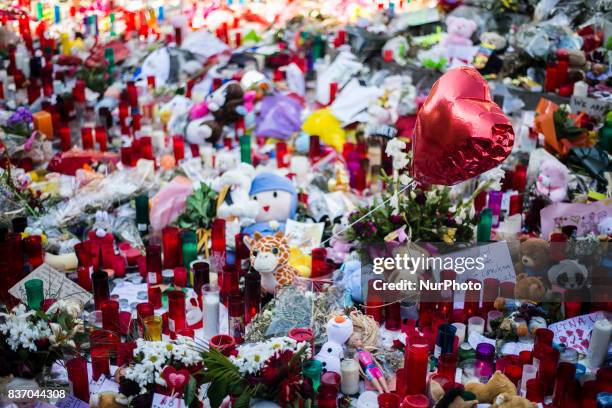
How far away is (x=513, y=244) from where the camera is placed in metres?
2.58

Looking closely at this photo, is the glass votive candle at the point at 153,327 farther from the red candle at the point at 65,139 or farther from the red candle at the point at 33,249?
the red candle at the point at 65,139

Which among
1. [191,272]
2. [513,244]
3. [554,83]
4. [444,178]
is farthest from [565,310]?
[554,83]

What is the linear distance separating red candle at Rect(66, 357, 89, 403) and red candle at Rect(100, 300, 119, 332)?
25 cm

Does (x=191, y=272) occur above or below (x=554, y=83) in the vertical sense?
below

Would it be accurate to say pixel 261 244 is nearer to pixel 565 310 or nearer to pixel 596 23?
pixel 565 310

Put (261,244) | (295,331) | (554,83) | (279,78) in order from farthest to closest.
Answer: (279,78) < (554,83) < (261,244) < (295,331)

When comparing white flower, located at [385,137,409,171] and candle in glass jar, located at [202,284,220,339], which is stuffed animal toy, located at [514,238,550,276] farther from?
candle in glass jar, located at [202,284,220,339]

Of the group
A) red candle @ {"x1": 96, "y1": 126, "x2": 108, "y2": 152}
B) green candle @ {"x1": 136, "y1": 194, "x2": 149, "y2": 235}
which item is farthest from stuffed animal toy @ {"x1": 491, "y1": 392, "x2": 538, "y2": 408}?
red candle @ {"x1": 96, "y1": 126, "x2": 108, "y2": 152}

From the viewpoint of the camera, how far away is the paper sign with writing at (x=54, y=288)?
7.82 ft

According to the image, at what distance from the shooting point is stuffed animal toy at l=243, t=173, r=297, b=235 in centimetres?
294

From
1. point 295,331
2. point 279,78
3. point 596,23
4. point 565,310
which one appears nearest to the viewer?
point 295,331

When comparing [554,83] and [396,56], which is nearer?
[554,83]

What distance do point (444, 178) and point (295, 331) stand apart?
63 centimetres

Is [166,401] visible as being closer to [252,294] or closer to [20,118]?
[252,294]
